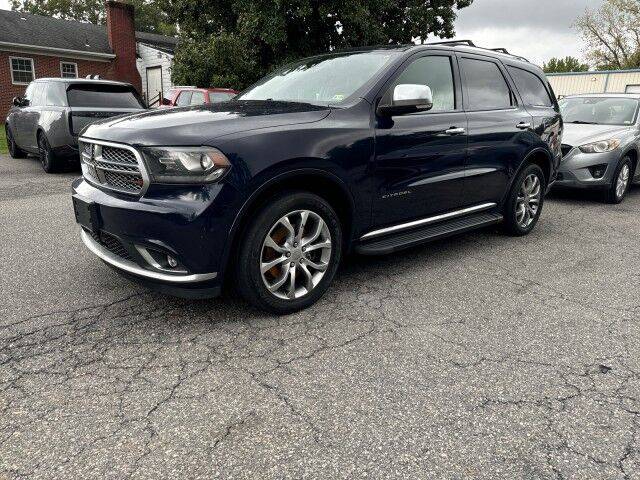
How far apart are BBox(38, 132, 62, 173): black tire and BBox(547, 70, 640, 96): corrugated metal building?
1011 inches

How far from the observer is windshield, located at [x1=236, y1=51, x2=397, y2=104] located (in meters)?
3.77

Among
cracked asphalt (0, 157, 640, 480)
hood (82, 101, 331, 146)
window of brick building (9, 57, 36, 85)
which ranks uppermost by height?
window of brick building (9, 57, 36, 85)

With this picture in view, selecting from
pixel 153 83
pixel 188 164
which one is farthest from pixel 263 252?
pixel 153 83

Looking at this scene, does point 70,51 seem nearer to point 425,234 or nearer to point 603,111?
point 603,111

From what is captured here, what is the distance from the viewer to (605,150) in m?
7.16

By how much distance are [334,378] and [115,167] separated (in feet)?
5.90

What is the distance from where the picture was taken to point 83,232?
353 centimetres

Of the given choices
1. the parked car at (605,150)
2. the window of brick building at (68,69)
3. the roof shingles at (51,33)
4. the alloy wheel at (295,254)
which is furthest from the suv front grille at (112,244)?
the window of brick building at (68,69)

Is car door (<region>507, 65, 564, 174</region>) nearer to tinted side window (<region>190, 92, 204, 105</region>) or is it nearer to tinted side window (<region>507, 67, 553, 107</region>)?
tinted side window (<region>507, 67, 553, 107</region>)

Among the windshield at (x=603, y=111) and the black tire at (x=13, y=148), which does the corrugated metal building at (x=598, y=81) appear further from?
the black tire at (x=13, y=148)

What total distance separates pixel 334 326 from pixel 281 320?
0.35 meters

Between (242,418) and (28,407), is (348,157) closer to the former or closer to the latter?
(242,418)

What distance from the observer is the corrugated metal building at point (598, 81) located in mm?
27031

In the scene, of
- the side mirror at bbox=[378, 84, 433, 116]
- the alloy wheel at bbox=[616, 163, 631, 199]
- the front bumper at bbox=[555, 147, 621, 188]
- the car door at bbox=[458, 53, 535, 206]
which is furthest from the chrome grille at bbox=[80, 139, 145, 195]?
the alloy wheel at bbox=[616, 163, 631, 199]
